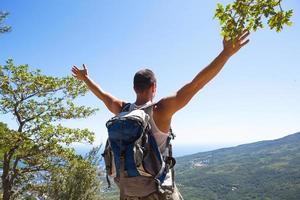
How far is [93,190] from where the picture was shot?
11859mm

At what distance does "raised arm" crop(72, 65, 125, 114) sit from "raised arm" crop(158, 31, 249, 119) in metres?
0.77

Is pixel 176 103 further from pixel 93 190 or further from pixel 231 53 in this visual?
pixel 93 190

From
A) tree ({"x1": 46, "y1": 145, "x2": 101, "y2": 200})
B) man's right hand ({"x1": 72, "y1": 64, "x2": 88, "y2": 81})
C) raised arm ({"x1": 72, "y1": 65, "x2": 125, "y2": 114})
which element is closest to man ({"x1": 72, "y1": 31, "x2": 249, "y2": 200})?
raised arm ({"x1": 72, "y1": 65, "x2": 125, "y2": 114})

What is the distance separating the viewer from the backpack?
295 cm

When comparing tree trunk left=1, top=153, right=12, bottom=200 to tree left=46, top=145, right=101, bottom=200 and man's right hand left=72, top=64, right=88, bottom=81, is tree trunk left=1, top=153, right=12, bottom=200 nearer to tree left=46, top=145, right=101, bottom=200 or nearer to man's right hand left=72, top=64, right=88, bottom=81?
tree left=46, top=145, right=101, bottom=200

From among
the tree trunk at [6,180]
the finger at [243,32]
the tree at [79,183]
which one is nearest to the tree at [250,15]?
A: the finger at [243,32]

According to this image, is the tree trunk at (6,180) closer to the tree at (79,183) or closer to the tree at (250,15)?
the tree at (79,183)

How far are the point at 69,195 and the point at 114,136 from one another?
9511 mm

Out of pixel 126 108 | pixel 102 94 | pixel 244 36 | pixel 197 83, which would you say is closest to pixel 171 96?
pixel 197 83

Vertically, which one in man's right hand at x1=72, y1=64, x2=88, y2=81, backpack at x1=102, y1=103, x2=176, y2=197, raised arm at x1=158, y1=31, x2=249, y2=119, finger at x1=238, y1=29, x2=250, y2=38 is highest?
man's right hand at x1=72, y1=64, x2=88, y2=81

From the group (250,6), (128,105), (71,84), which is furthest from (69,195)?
(250,6)

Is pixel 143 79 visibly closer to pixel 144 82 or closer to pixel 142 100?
pixel 144 82

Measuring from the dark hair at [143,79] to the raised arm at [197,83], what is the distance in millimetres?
234

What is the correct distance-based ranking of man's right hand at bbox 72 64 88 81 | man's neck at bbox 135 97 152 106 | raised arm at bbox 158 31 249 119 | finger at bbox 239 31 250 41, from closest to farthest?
raised arm at bbox 158 31 249 119 < finger at bbox 239 31 250 41 < man's neck at bbox 135 97 152 106 < man's right hand at bbox 72 64 88 81
